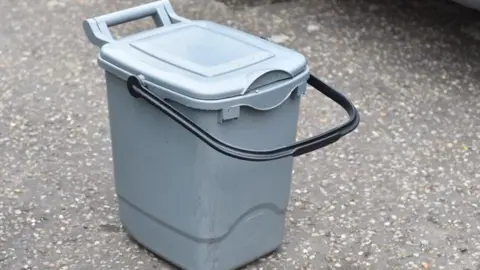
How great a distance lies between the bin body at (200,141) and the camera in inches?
83.0

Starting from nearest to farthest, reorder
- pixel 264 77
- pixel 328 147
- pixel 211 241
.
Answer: pixel 264 77
pixel 211 241
pixel 328 147

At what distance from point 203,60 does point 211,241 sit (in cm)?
52

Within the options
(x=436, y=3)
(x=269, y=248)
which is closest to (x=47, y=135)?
(x=269, y=248)

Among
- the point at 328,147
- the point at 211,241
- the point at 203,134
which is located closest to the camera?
the point at 203,134

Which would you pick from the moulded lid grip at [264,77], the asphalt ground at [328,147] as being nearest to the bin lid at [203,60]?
the moulded lid grip at [264,77]

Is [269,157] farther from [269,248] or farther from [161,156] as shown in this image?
[269,248]

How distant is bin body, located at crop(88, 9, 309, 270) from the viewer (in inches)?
83.0

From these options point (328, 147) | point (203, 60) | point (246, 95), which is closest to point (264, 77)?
point (246, 95)

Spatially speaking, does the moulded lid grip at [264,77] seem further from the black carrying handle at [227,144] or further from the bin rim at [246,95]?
the black carrying handle at [227,144]

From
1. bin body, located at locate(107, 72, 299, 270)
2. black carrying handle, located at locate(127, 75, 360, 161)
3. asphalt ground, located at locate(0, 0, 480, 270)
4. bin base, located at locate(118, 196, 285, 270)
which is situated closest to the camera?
black carrying handle, located at locate(127, 75, 360, 161)

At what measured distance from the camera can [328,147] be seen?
10.3ft

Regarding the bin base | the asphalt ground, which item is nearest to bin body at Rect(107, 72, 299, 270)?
the bin base

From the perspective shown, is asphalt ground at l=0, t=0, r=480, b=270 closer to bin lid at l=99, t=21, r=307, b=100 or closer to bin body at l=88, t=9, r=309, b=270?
bin body at l=88, t=9, r=309, b=270

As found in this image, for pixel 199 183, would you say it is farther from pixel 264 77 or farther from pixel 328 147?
pixel 328 147
